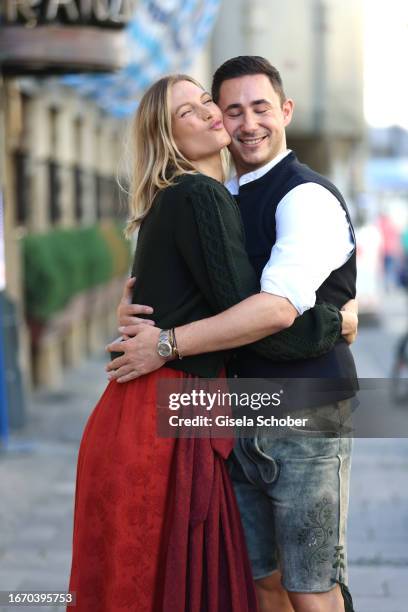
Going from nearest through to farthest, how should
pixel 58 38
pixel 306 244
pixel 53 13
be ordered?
pixel 306 244 < pixel 58 38 < pixel 53 13

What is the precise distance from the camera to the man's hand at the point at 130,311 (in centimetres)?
327

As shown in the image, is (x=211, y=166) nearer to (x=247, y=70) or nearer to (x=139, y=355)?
(x=247, y=70)

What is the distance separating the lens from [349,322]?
11.0ft

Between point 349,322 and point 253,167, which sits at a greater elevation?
point 253,167

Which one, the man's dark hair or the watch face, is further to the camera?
the man's dark hair

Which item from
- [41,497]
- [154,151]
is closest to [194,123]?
[154,151]

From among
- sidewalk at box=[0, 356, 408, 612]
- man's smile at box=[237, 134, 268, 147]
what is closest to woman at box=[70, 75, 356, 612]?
man's smile at box=[237, 134, 268, 147]

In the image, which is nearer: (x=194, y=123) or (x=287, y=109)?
(x=194, y=123)

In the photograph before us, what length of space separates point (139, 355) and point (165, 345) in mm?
82

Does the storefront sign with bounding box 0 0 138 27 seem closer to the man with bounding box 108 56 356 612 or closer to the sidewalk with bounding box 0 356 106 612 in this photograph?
the sidewalk with bounding box 0 356 106 612

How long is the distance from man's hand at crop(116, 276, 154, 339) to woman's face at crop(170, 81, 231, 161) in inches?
15.2

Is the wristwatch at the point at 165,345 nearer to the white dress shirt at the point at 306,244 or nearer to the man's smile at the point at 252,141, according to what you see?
the white dress shirt at the point at 306,244

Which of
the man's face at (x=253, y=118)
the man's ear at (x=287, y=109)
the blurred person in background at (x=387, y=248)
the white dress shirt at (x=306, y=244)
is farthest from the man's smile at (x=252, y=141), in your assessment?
the blurred person in background at (x=387, y=248)

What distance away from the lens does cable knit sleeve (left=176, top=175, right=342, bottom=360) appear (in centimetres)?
314
